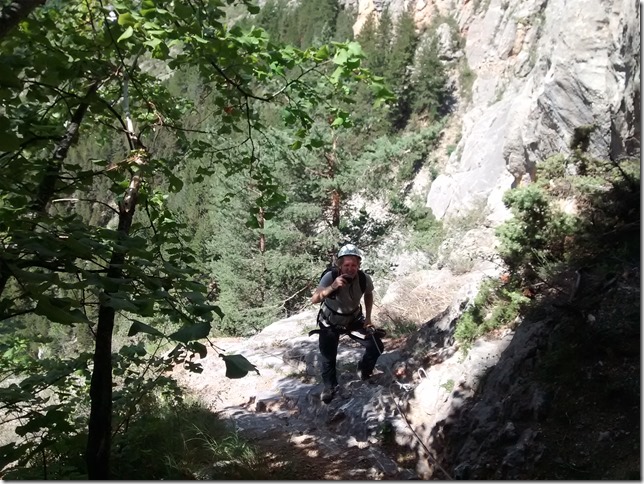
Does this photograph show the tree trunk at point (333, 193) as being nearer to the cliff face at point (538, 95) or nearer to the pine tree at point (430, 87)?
the cliff face at point (538, 95)

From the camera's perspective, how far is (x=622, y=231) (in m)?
4.28

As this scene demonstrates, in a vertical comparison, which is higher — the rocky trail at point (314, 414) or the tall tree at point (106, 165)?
the tall tree at point (106, 165)

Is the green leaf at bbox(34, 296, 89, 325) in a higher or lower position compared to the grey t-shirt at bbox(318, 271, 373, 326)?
lower

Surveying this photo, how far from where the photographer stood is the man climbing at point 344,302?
4.86 m

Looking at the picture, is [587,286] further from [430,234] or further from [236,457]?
[430,234]

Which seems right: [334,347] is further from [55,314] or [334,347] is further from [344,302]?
[55,314]

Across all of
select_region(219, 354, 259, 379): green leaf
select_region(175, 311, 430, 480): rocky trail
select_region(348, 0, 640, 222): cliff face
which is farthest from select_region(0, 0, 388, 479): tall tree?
select_region(348, 0, 640, 222): cliff face

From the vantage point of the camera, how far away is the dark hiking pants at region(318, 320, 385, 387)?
519 cm

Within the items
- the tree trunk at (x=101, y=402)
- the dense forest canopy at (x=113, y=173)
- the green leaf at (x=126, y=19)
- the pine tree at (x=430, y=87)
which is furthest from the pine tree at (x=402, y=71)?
the green leaf at (x=126, y=19)

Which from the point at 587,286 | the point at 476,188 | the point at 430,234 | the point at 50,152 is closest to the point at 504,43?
the point at 476,188

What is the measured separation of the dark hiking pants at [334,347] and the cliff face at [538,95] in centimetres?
317

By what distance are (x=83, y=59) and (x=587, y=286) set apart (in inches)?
154

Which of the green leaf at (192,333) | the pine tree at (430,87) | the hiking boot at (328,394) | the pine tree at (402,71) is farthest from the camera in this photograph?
the pine tree at (402,71)

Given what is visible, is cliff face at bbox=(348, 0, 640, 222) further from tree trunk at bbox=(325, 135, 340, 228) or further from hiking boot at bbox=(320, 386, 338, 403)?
tree trunk at bbox=(325, 135, 340, 228)
